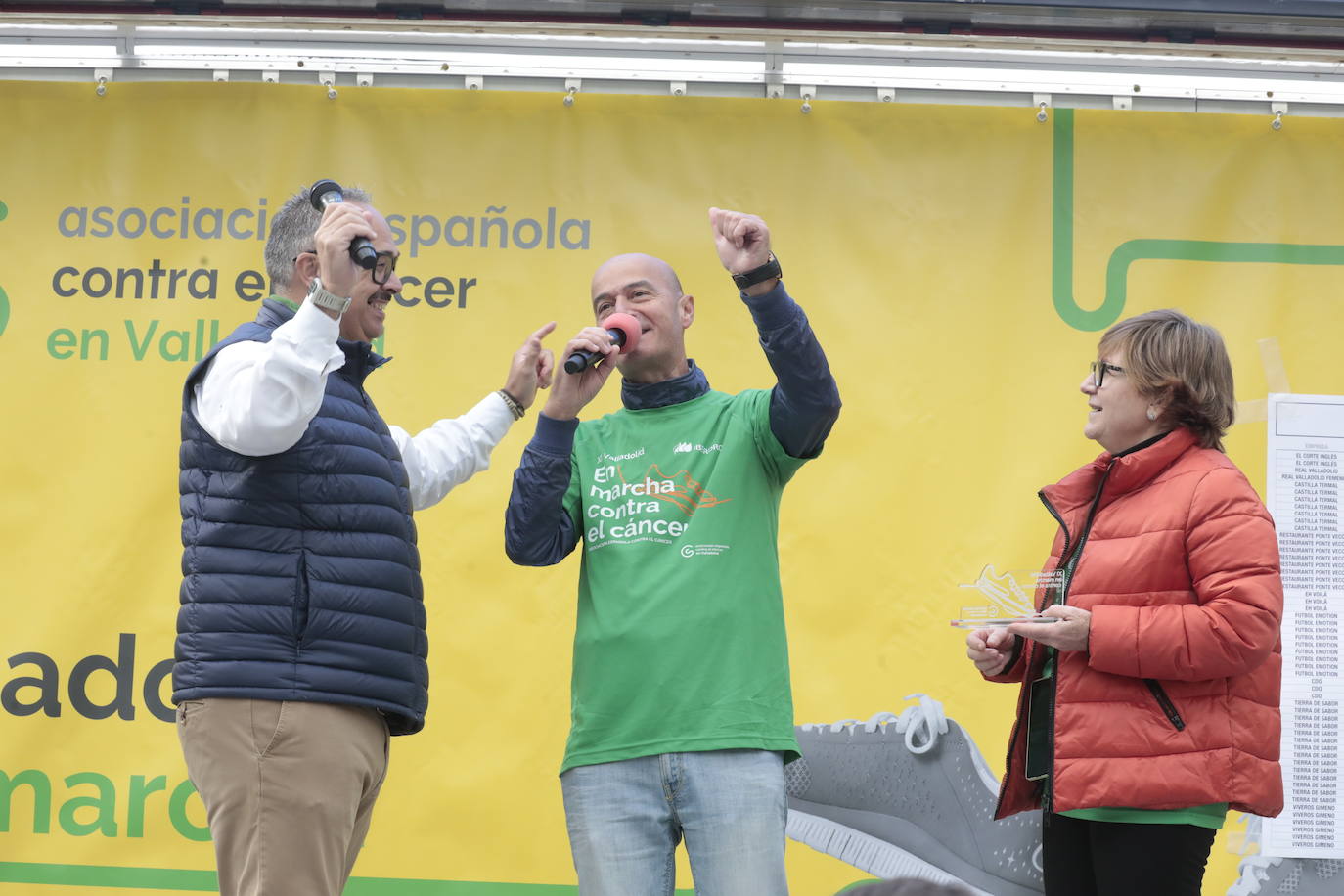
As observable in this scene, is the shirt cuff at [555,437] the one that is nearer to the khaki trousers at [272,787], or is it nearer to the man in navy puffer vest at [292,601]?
the man in navy puffer vest at [292,601]

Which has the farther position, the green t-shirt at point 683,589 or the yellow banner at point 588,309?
the yellow banner at point 588,309

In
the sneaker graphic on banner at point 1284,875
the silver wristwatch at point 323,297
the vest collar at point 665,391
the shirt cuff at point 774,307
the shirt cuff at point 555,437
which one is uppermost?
the shirt cuff at point 774,307

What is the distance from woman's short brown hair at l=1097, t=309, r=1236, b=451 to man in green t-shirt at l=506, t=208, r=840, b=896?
58 cm

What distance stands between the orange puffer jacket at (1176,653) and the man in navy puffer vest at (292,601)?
3.96 feet

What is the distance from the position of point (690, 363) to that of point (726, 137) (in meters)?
1.14

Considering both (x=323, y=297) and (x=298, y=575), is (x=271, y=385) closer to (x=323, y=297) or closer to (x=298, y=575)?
(x=323, y=297)

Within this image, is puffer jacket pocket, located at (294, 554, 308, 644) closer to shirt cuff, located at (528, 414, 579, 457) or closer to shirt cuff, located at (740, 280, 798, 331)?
shirt cuff, located at (528, 414, 579, 457)

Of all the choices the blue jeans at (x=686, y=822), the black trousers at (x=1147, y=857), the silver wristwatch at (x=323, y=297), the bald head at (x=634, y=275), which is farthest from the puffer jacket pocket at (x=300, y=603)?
the black trousers at (x=1147, y=857)

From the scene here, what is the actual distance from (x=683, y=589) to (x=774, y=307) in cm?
54

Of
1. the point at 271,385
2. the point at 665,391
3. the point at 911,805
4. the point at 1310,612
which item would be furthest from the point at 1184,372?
the point at 271,385

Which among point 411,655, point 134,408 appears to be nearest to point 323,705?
point 411,655

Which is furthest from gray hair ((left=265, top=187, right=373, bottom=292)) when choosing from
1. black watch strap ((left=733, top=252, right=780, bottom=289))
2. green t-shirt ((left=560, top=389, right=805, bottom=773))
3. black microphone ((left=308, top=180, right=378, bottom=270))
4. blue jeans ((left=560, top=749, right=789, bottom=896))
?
blue jeans ((left=560, top=749, right=789, bottom=896))

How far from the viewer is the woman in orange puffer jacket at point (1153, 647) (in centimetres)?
235

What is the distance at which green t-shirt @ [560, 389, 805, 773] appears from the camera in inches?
95.9
